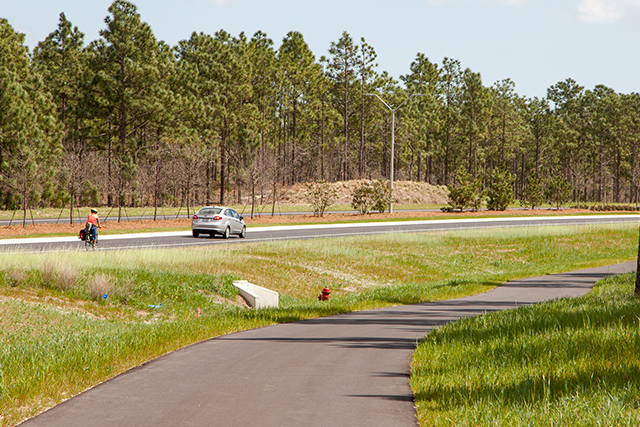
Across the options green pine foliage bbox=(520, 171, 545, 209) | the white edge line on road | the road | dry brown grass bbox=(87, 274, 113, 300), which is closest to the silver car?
the road

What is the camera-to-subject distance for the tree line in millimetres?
44344

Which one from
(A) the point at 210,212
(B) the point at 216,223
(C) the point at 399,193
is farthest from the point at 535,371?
(C) the point at 399,193

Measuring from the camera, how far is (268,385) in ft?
23.7

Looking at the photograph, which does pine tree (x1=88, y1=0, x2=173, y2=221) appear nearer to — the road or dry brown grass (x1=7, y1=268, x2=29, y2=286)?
the road

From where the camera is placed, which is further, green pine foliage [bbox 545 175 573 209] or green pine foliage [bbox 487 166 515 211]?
green pine foliage [bbox 545 175 573 209]

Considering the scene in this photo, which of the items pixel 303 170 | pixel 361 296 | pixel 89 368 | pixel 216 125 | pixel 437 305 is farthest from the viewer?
pixel 303 170

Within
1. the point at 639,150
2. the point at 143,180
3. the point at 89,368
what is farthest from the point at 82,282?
the point at 639,150

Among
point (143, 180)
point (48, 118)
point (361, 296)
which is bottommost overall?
point (361, 296)

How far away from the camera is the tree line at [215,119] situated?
44344mm

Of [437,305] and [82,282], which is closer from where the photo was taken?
[82,282]

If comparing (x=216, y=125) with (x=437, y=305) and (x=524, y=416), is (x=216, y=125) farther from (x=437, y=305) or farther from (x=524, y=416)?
(x=524, y=416)

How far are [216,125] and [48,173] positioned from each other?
19476mm

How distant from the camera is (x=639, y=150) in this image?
345ft

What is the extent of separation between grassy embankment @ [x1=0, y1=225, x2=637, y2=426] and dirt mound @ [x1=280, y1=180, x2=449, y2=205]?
3288cm
